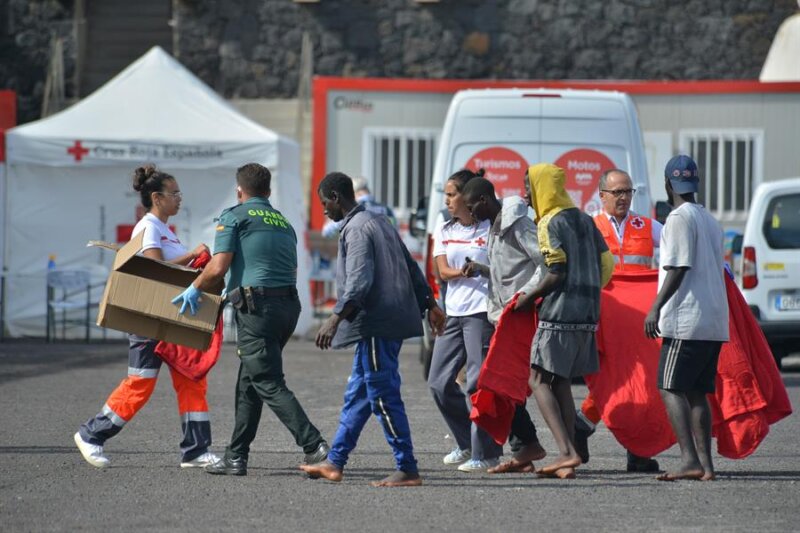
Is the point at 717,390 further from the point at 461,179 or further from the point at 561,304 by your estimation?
the point at 461,179

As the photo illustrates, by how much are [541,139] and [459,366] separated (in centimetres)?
553

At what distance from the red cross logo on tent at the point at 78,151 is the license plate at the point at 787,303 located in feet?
26.2

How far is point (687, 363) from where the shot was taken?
8484mm

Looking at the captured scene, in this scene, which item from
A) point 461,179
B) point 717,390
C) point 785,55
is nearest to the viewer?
point 717,390

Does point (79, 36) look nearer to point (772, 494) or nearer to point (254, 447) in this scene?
point (254, 447)

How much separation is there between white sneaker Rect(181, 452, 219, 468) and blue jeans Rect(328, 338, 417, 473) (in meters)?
0.85

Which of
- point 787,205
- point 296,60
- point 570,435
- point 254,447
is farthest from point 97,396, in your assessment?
point 296,60

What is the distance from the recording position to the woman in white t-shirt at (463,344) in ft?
30.0

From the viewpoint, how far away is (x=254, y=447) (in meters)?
10.1

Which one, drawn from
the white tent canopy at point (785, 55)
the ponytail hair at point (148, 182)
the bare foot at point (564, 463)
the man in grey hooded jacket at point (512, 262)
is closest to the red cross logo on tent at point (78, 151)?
the ponytail hair at point (148, 182)

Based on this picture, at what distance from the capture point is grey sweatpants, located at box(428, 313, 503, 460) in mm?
9188

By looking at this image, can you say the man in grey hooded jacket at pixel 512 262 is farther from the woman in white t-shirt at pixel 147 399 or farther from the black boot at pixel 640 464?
the woman in white t-shirt at pixel 147 399

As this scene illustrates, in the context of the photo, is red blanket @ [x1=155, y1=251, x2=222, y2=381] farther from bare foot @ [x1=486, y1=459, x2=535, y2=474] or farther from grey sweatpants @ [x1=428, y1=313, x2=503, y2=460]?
bare foot @ [x1=486, y1=459, x2=535, y2=474]

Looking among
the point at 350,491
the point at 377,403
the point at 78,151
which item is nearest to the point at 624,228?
the point at 377,403
